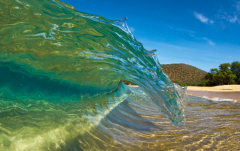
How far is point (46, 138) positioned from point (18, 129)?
0.91 feet

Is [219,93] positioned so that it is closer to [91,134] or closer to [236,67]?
[91,134]

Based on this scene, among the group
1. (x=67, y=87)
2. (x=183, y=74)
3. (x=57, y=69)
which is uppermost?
(x=183, y=74)

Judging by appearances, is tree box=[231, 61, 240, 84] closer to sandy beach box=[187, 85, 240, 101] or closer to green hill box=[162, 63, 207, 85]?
sandy beach box=[187, 85, 240, 101]

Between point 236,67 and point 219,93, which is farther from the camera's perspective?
point 236,67

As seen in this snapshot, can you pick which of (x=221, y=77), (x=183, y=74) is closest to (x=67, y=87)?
(x=221, y=77)

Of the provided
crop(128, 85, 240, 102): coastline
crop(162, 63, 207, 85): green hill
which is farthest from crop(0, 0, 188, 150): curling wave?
crop(162, 63, 207, 85): green hill

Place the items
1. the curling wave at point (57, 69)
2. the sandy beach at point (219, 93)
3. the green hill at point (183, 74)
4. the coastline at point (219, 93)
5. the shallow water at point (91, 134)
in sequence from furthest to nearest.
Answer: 1. the green hill at point (183, 74)
2. the sandy beach at point (219, 93)
3. the coastline at point (219, 93)
4. the curling wave at point (57, 69)
5. the shallow water at point (91, 134)

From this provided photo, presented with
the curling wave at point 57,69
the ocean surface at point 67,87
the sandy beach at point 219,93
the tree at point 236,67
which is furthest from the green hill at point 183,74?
the curling wave at point 57,69

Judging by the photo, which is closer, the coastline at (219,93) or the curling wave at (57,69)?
the curling wave at (57,69)

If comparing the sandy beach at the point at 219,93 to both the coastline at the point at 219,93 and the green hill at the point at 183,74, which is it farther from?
the green hill at the point at 183,74

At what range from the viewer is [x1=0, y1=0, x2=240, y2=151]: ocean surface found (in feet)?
5.23

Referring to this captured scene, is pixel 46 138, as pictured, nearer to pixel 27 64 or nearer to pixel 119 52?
pixel 27 64

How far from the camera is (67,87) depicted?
261 centimetres

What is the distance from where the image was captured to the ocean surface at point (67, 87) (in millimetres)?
1593
